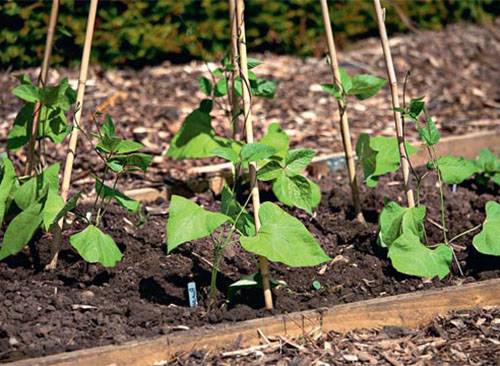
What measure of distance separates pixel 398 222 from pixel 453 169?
316 mm

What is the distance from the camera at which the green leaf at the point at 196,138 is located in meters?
4.16

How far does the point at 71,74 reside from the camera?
253 inches

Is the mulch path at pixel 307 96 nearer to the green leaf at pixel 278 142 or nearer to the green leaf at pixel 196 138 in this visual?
the green leaf at pixel 196 138

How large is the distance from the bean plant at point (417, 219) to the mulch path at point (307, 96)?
1262 millimetres

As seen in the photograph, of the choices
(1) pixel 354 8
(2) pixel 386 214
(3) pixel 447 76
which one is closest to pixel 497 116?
(3) pixel 447 76

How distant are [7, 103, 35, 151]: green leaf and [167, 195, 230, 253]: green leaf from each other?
91 cm

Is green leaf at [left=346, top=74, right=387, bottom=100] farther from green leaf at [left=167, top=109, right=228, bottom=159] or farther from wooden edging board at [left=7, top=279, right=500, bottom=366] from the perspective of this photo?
wooden edging board at [left=7, top=279, right=500, bottom=366]

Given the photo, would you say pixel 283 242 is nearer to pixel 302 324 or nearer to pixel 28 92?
pixel 302 324

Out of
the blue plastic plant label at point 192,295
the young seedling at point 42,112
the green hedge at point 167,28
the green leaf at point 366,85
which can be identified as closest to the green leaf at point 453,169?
the green leaf at point 366,85

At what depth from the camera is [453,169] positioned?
3729 mm

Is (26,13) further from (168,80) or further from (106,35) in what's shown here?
(168,80)

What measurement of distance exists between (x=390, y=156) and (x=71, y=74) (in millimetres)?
3108

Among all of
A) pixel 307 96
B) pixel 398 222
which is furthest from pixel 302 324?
pixel 307 96

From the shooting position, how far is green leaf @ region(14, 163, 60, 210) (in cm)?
353
